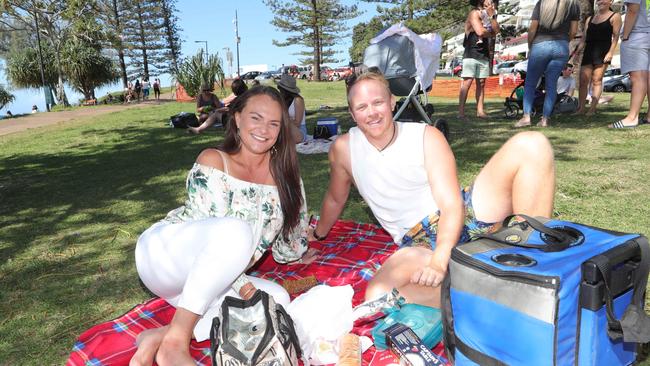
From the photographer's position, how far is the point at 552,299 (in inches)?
58.3

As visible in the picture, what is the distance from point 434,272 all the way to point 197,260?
3.50 feet

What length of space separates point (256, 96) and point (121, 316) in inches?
53.0

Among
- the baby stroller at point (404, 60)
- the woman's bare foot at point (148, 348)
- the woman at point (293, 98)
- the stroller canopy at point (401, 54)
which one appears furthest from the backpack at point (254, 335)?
the woman at point (293, 98)

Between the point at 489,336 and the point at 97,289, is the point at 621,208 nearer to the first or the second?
the point at 489,336

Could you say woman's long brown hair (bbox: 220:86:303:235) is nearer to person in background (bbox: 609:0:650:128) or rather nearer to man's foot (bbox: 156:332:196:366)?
man's foot (bbox: 156:332:196:366)

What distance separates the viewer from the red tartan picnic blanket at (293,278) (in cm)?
210

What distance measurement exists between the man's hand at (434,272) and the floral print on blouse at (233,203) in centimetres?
81

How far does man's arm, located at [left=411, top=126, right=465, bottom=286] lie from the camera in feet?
7.14

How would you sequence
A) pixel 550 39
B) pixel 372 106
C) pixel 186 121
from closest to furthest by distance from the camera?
pixel 372 106 → pixel 550 39 → pixel 186 121

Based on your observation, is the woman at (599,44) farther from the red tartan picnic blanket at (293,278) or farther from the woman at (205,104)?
the woman at (205,104)

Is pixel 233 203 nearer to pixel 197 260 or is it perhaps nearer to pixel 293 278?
pixel 197 260

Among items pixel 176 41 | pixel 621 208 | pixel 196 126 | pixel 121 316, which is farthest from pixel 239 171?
pixel 176 41

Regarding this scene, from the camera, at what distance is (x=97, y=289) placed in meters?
2.86

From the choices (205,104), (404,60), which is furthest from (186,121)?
(404,60)
